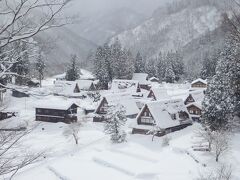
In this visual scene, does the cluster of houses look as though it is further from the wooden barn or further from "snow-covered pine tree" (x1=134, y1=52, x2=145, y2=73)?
"snow-covered pine tree" (x1=134, y1=52, x2=145, y2=73)

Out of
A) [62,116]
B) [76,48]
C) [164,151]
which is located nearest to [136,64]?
[62,116]

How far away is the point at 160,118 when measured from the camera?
36.8 m

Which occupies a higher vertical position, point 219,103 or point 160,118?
point 219,103

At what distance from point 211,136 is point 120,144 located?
966 cm

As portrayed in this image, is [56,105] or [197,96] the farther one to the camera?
[197,96]

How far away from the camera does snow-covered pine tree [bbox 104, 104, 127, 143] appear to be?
34531mm

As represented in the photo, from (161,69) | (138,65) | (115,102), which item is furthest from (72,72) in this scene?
(161,69)

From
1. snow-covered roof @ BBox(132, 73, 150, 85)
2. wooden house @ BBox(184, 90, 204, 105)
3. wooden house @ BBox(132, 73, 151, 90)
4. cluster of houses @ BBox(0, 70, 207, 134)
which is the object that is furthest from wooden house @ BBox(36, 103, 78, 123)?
snow-covered roof @ BBox(132, 73, 150, 85)

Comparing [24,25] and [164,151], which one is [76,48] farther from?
[24,25]

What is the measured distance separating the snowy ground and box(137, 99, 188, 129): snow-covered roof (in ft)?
4.98

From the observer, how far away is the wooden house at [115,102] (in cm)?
4447

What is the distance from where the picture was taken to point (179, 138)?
112ft

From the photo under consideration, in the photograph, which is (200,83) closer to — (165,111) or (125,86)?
(125,86)

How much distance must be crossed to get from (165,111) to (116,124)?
6.63 m
